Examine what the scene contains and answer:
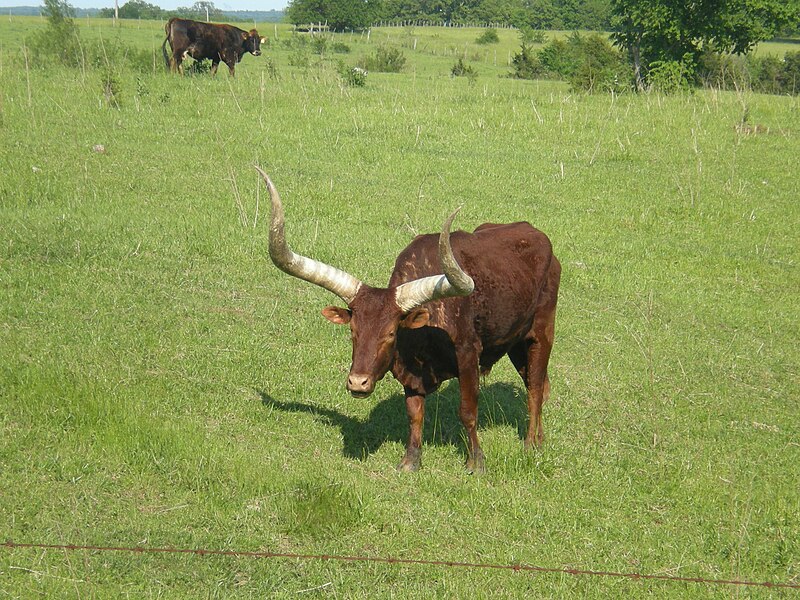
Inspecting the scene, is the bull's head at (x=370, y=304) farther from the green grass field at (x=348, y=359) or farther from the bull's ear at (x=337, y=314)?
the green grass field at (x=348, y=359)

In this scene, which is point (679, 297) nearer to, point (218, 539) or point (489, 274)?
point (489, 274)

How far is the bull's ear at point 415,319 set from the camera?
5.94m

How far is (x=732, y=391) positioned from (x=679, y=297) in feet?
8.72

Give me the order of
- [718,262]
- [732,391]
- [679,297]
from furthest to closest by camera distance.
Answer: [718,262]
[679,297]
[732,391]

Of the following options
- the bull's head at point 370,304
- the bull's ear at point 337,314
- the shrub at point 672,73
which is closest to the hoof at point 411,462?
the bull's head at point 370,304

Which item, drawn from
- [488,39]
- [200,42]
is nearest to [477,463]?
[200,42]

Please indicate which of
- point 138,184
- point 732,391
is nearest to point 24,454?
point 732,391

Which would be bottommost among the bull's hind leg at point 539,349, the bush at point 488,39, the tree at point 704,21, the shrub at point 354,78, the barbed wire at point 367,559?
the barbed wire at point 367,559

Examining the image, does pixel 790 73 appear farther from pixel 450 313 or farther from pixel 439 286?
pixel 439 286

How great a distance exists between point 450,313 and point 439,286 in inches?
19.8

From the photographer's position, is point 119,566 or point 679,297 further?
point 679,297

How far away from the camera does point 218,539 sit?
5.41m

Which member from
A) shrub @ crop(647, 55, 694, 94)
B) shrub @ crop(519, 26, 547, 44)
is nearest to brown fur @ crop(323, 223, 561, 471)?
shrub @ crop(647, 55, 694, 94)

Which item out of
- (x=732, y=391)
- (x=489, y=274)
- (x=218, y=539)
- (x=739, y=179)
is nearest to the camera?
(x=218, y=539)
